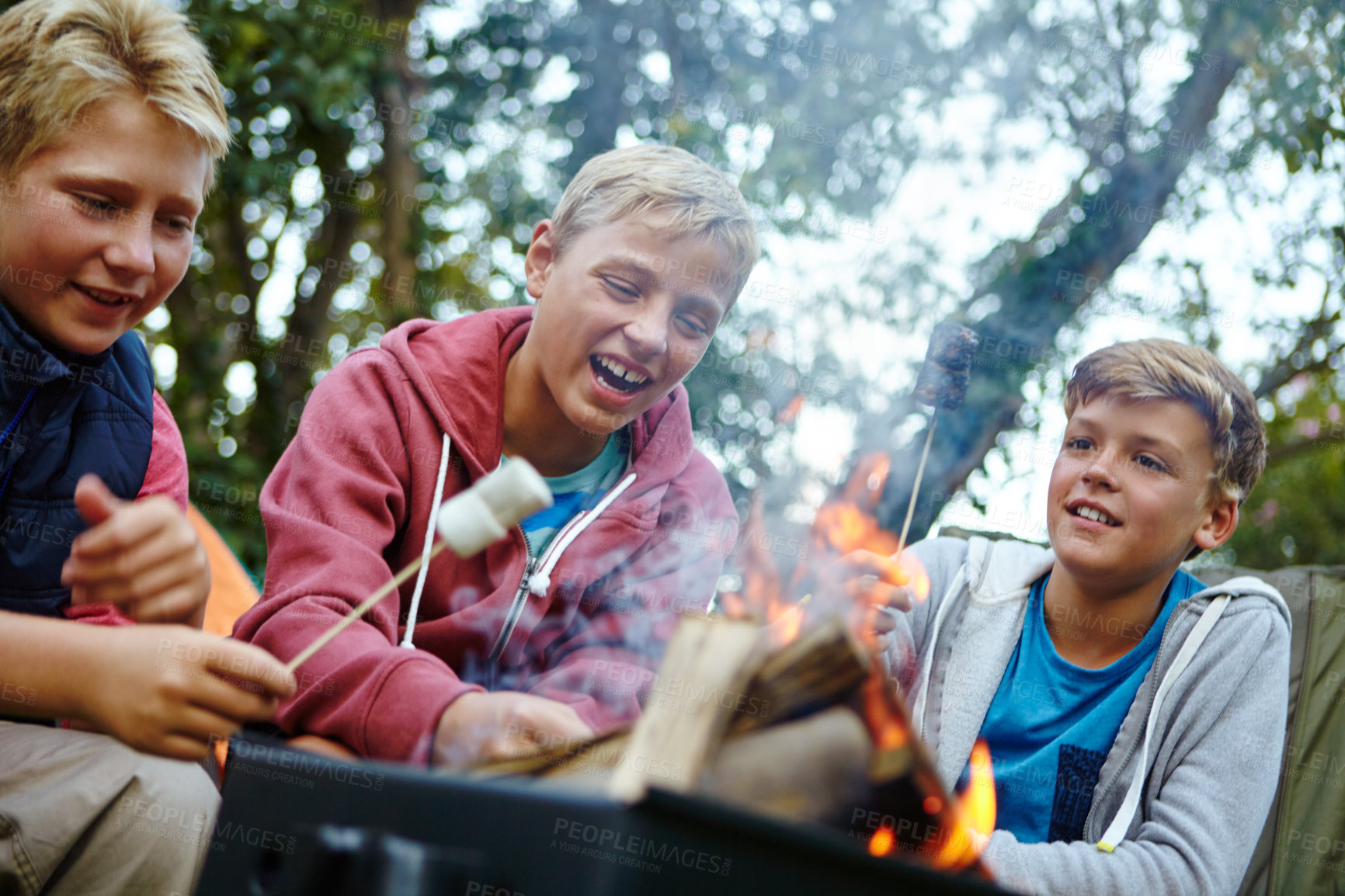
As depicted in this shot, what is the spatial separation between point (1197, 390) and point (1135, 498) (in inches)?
11.8

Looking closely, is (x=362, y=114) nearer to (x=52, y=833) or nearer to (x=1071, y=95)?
(x=1071, y=95)

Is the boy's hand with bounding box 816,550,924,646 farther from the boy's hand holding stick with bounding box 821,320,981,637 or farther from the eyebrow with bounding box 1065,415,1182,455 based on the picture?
the eyebrow with bounding box 1065,415,1182,455

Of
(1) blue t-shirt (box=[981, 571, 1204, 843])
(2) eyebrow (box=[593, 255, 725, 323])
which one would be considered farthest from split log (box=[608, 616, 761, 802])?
(1) blue t-shirt (box=[981, 571, 1204, 843])

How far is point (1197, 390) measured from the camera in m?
2.20

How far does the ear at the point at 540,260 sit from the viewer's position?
227 centimetres

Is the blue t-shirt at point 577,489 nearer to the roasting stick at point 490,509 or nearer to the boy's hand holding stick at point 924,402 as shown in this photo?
the boy's hand holding stick at point 924,402

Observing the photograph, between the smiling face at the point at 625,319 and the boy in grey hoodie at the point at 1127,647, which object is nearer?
the boy in grey hoodie at the point at 1127,647

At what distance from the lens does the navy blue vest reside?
5.72 ft

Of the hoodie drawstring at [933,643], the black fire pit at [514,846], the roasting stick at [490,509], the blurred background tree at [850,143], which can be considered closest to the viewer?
the black fire pit at [514,846]

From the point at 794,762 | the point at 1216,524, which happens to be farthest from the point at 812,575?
the point at 794,762

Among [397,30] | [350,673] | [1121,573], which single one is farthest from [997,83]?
[350,673]

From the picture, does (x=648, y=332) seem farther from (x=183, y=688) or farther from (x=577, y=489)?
(x=183, y=688)

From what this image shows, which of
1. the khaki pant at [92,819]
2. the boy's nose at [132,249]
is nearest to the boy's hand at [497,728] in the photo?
the khaki pant at [92,819]

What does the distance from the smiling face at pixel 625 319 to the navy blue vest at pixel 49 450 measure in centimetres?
86
